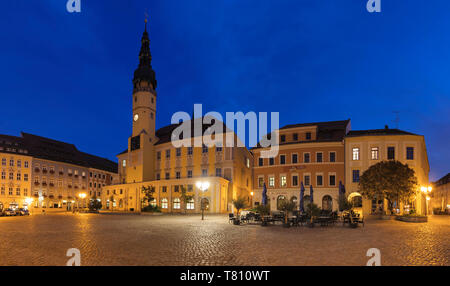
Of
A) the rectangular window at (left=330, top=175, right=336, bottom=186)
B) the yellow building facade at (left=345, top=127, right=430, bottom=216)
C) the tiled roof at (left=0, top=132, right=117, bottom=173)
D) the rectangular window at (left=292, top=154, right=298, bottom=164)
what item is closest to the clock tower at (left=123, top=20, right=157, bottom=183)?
the tiled roof at (left=0, top=132, right=117, bottom=173)

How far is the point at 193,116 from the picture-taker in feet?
209

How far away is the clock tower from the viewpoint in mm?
65188

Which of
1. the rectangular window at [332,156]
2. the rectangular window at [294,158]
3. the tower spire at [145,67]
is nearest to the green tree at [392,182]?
the rectangular window at [332,156]

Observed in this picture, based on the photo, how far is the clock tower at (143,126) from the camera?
6519 centimetres

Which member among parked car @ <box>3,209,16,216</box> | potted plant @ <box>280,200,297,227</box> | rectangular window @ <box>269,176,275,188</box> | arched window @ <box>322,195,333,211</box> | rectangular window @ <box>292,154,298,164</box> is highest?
rectangular window @ <box>292,154,298,164</box>

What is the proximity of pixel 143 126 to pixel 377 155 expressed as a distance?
43.5 metres

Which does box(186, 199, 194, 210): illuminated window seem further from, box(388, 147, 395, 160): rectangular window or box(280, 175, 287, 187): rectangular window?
box(388, 147, 395, 160): rectangular window

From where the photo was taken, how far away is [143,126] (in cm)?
6631

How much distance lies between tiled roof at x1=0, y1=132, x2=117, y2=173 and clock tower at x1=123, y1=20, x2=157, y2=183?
20953mm

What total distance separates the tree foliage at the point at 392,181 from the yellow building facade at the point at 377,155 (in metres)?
8.72

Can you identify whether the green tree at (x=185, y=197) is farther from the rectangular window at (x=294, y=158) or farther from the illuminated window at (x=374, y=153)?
the illuminated window at (x=374, y=153)

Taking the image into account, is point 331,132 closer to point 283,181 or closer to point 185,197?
point 283,181

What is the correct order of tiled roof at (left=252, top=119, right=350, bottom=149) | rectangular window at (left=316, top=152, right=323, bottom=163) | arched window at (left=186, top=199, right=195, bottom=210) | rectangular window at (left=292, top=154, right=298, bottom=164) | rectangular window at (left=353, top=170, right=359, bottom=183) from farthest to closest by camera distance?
arched window at (left=186, top=199, right=195, bottom=210)
rectangular window at (left=292, top=154, right=298, bottom=164)
tiled roof at (left=252, top=119, right=350, bottom=149)
rectangular window at (left=316, top=152, right=323, bottom=163)
rectangular window at (left=353, top=170, right=359, bottom=183)

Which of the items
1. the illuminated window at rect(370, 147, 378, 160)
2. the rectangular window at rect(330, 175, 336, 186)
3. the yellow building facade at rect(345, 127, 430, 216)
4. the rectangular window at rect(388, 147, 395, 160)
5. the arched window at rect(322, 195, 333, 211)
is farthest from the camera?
the rectangular window at rect(330, 175, 336, 186)
